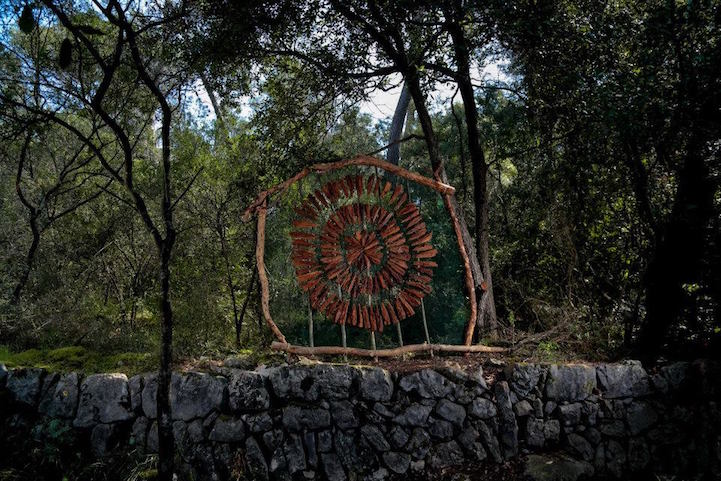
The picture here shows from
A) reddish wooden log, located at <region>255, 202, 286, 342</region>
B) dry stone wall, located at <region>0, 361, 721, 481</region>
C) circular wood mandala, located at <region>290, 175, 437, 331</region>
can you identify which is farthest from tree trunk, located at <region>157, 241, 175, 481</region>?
circular wood mandala, located at <region>290, 175, 437, 331</region>

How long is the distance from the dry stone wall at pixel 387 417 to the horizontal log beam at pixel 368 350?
0.39m

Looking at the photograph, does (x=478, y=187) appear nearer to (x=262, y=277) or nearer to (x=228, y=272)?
(x=262, y=277)

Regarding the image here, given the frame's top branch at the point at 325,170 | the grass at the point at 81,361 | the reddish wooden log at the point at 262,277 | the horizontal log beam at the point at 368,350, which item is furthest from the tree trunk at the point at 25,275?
the horizontal log beam at the point at 368,350

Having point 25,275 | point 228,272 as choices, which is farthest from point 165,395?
point 25,275

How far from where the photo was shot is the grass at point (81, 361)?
5.29 meters

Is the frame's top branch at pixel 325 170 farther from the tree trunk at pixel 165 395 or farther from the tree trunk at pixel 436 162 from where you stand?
the tree trunk at pixel 165 395

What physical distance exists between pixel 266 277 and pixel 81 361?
2338mm

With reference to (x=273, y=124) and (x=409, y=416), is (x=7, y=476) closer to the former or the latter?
(x=409, y=416)

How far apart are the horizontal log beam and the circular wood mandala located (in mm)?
348

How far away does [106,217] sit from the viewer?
34.3 ft

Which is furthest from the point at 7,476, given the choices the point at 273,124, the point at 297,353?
the point at 273,124

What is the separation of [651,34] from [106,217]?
1049cm

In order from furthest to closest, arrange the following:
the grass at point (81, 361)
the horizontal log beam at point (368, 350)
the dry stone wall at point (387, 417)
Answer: the horizontal log beam at point (368, 350), the grass at point (81, 361), the dry stone wall at point (387, 417)

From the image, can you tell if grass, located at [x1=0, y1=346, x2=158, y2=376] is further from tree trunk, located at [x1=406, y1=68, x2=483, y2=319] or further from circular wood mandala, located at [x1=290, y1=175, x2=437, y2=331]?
tree trunk, located at [x1=406, y1=68, x2=483, y2=319]
